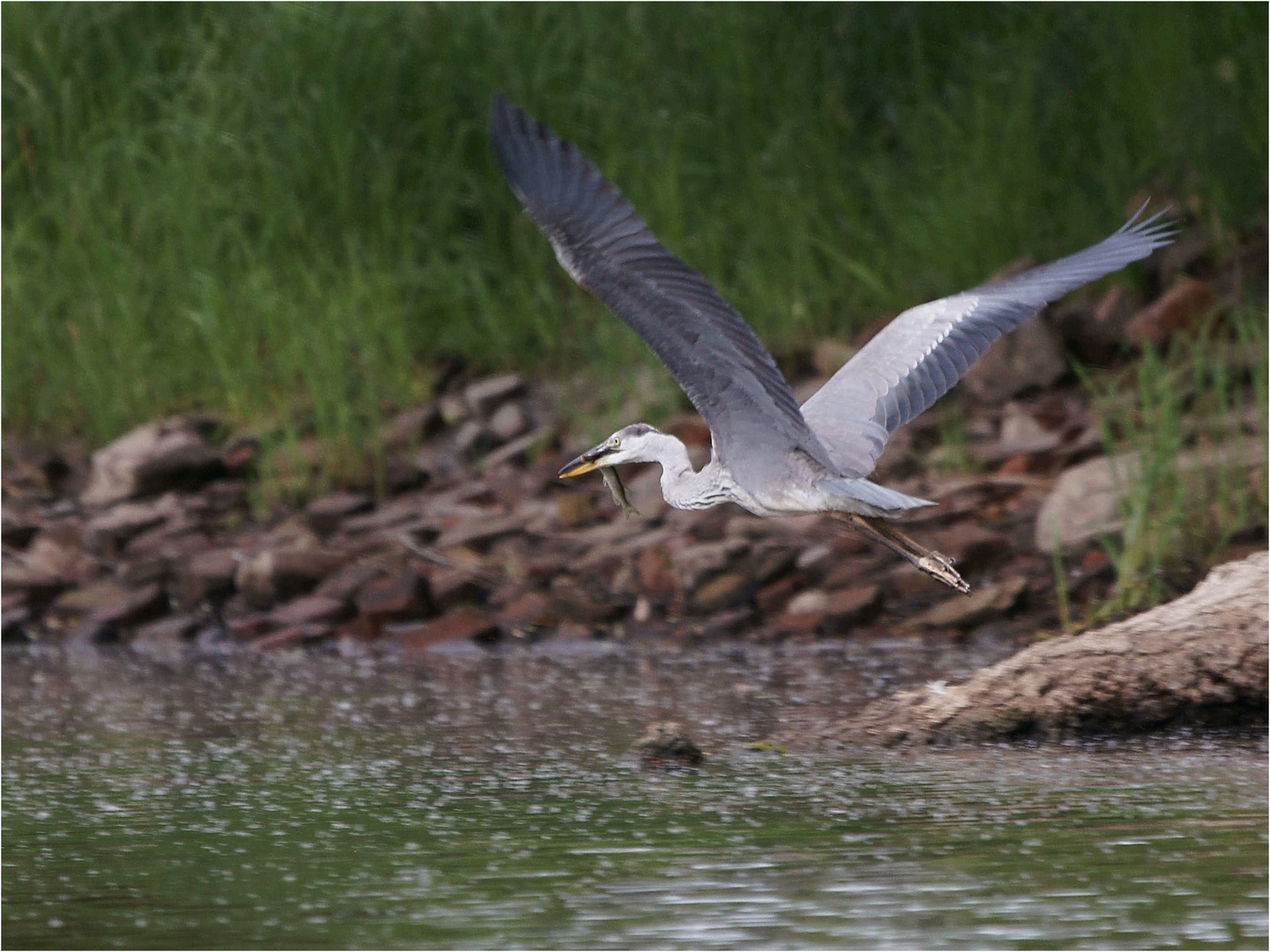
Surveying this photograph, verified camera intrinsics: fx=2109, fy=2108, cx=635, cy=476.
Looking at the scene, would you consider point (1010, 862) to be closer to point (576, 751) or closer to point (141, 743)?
point (576, 751)

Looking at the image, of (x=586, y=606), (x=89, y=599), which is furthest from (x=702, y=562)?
(x=89, y=599)

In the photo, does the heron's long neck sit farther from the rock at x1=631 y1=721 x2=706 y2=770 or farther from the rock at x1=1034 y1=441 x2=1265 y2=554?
the rock at x1=1034 y1=441 x2=1265 y2=554

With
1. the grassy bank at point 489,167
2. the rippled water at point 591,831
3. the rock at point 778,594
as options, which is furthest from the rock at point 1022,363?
the rippled water at point 591,831

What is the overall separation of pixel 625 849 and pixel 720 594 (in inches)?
126

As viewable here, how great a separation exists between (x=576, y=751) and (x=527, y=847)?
107 cm

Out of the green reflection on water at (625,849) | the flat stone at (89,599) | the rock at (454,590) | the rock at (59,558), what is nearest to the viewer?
the green reflection on water at (625,849)

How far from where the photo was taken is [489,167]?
1052cm

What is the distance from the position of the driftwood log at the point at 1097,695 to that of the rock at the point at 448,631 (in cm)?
227

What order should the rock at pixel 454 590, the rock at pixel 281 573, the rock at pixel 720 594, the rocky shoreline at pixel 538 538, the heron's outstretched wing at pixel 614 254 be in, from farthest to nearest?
the rock at pixel 281 573 < the rock at pixel 454 590 < the rock at pixel 720 594 < the rocky shoreline at pixel 538 538 < the heron's outstretched wing at pixel 614 254

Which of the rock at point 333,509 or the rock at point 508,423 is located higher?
the rock at point 508,423

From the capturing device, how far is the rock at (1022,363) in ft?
28.7

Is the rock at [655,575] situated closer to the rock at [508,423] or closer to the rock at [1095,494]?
the rock at [1095,494]

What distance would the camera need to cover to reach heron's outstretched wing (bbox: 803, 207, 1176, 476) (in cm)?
571

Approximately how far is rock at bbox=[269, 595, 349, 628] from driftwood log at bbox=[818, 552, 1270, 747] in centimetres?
279
